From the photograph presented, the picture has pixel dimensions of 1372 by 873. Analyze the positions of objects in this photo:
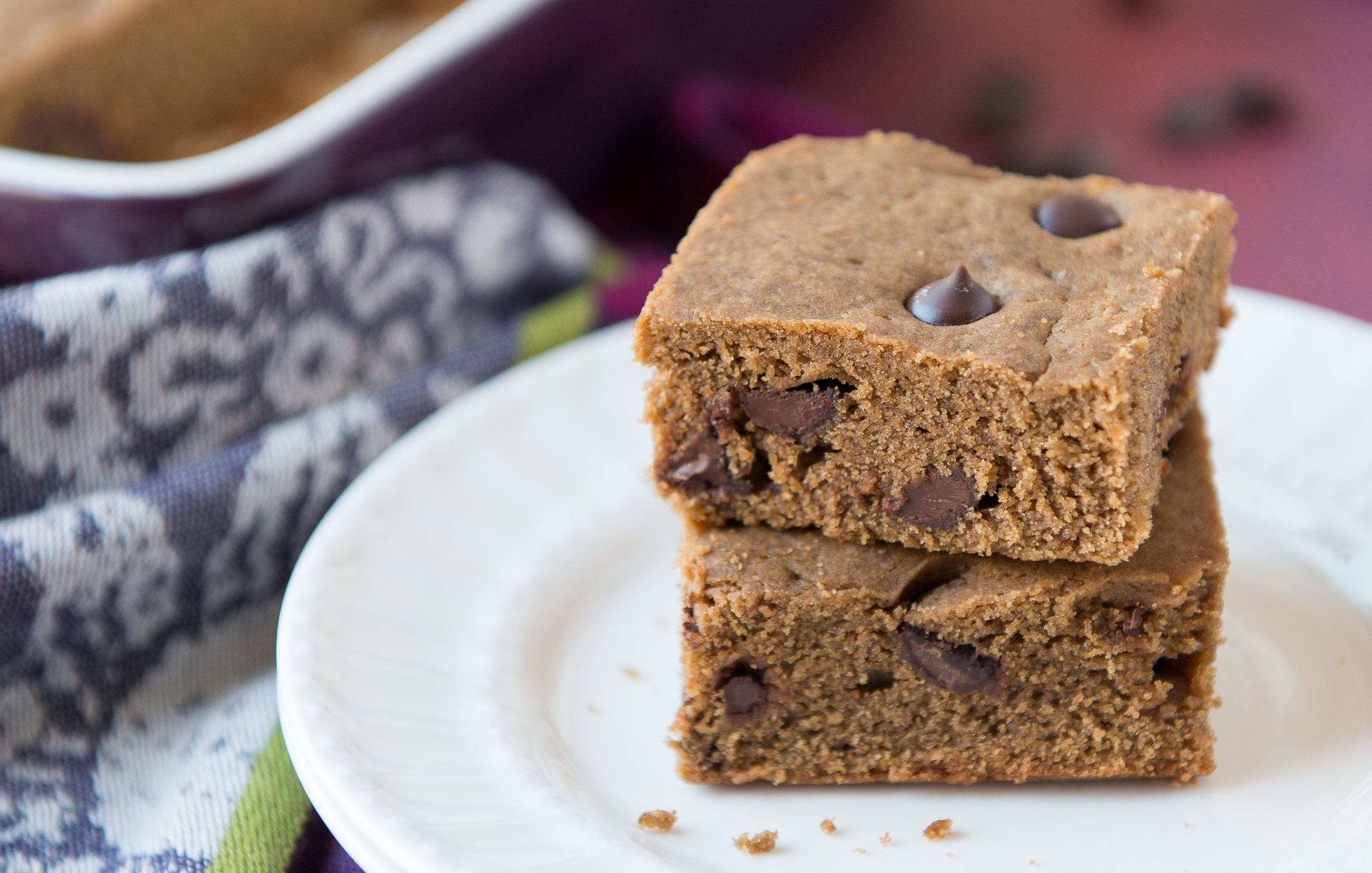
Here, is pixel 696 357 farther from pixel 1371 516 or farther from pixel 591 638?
pixel 1371 516

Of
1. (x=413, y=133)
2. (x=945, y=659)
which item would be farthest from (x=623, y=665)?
(x=413, y=133)

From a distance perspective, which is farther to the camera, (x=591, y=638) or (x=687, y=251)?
(x=591, y=638)

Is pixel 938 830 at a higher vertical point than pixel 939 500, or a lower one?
lower

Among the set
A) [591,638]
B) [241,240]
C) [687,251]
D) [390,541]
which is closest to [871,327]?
[687,251]

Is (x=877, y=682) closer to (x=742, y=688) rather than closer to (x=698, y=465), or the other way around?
(x=742, y=688)

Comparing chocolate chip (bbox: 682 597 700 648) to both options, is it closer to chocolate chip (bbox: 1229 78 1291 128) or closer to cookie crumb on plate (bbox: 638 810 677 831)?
cookie crumb on plate (bbox: 638 810 677 831)

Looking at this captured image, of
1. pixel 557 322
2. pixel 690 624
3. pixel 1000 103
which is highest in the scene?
pixel 690 624

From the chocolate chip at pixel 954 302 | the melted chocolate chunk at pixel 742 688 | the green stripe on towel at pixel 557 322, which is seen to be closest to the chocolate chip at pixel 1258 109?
the green stripe on towel at pixel 557 322
